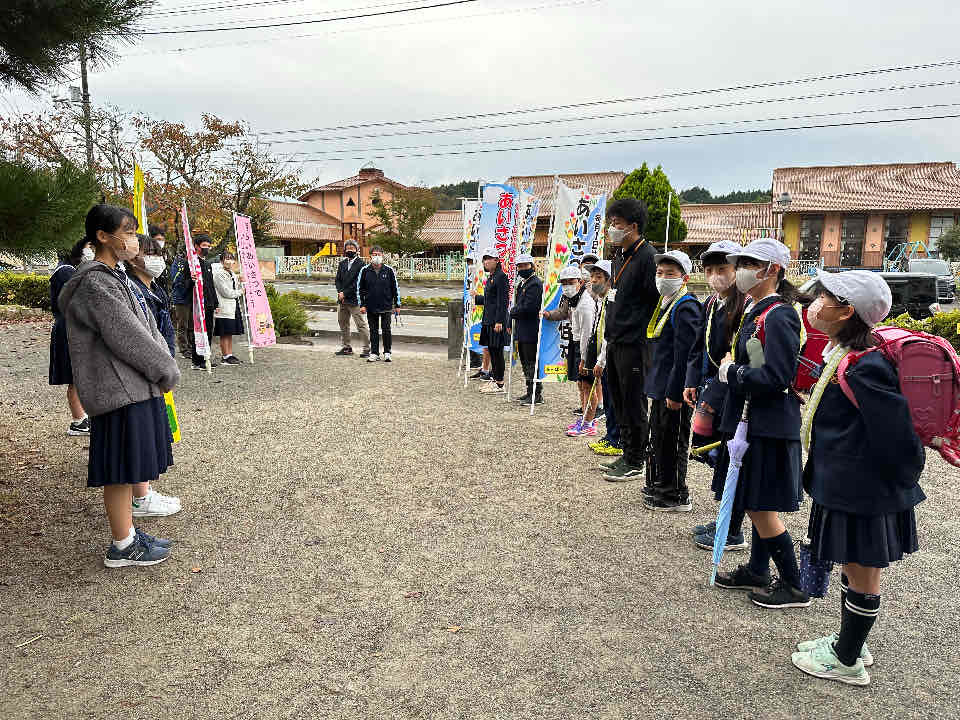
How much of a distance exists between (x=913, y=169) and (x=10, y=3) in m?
40.3

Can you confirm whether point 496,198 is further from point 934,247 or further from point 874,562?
point 934,247

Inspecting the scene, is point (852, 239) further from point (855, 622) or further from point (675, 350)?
point (855, 622)

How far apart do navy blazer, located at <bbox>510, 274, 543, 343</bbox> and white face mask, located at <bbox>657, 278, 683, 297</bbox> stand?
3.41m

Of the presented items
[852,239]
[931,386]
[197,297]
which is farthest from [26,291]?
[852,239]

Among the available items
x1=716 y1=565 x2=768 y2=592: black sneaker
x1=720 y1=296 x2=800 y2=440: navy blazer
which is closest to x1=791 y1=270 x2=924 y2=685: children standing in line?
x1=720 y1=296 x2=800 y2=440: navy blazer

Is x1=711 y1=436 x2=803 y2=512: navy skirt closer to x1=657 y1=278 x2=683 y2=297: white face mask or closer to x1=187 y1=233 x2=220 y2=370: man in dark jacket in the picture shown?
x1=657 y1=278 x2=683 y2=297: white face mask

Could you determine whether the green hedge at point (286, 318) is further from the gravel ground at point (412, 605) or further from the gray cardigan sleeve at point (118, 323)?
the gray cardigan sleeve at point (118, 323)

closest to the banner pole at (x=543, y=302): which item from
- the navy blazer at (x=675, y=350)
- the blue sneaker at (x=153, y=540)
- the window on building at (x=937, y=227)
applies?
the navy blazer at (x=675, y=350)

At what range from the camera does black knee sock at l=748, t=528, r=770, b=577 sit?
3.13 meters

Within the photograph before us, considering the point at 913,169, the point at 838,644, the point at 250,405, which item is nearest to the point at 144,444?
the point at 838,644

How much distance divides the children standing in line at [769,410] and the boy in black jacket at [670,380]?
27.5 inches

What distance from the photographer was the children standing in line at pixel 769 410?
281 cm

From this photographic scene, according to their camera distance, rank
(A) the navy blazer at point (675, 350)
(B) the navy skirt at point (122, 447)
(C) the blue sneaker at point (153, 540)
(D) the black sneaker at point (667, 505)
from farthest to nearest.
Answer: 1. (D) the black sneaker at point (667, 505)
2. (A) the navy blazer at point (675, 350)
3. (C) the blue sneaker at point (153, 540)
4. (B) the navy skirt at point (122, 447)

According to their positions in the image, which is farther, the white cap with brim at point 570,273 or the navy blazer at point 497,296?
the navy blazer at point 497,296
